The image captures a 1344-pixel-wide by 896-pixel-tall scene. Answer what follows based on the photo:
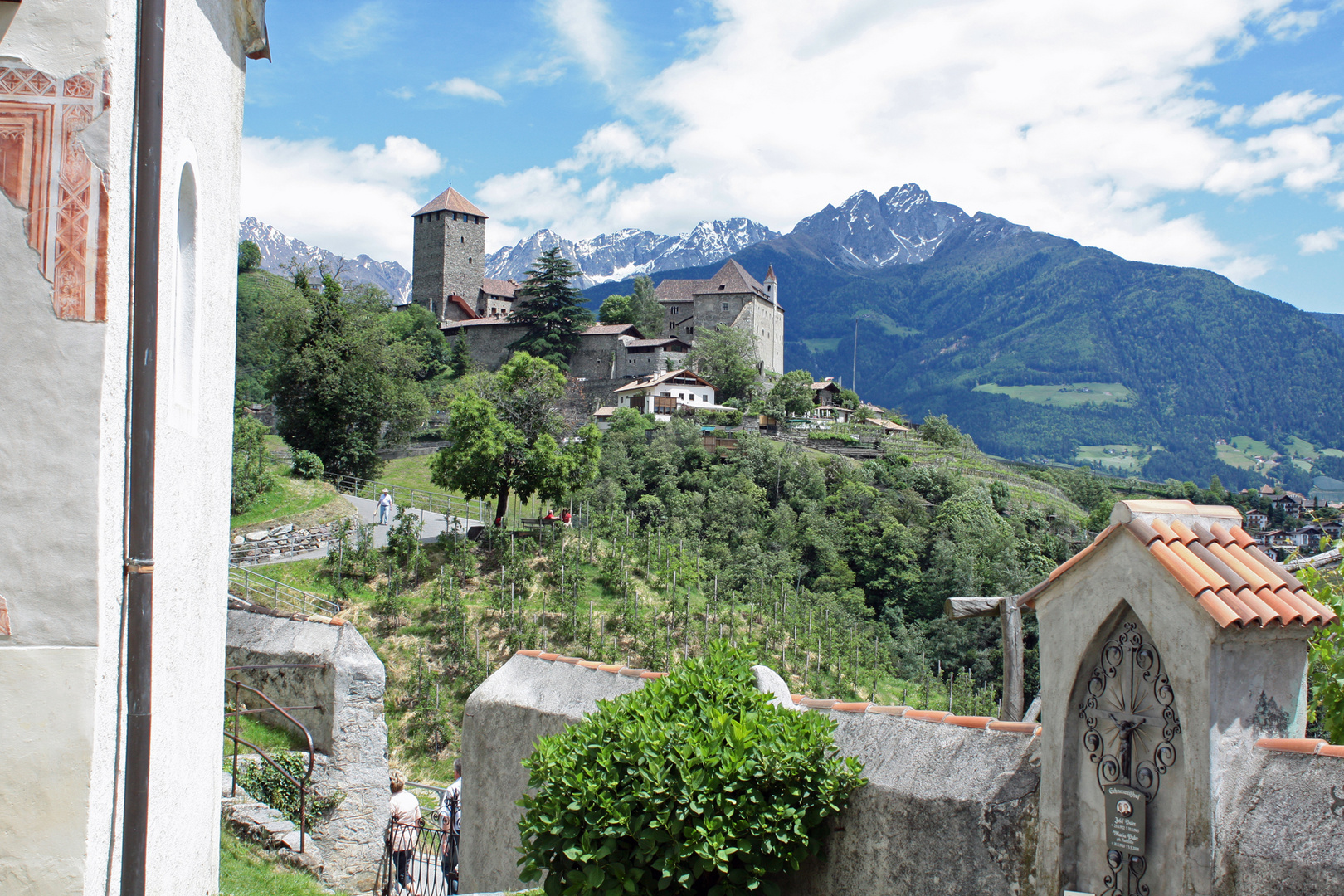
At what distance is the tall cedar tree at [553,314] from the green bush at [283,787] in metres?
57.4

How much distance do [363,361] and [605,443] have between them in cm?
1377

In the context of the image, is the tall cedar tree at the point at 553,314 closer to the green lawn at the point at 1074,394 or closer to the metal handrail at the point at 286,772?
the metal handrail at the point at 286,772

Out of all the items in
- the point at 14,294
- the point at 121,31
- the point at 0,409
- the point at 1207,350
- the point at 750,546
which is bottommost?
the point at 750,546

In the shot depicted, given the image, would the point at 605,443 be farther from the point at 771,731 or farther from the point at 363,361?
the point at 771,731

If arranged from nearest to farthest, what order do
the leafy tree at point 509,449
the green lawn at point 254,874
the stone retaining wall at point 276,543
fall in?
the green lawn at point 254,874
the stone retaining wall at point 276,543
the leafy tree at point 509,449

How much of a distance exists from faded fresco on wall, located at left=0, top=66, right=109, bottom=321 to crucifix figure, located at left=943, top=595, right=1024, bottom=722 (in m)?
5.29

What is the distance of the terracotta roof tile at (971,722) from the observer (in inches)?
163

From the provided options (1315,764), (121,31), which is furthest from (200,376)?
(1315,764)

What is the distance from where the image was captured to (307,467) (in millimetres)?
30375

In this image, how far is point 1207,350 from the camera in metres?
182

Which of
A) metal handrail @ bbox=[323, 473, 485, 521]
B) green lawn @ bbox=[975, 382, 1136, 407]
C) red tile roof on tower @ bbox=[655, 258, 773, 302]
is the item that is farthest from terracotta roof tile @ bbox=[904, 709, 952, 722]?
green lawn @ bbox=[975, 382, 1136, 407]

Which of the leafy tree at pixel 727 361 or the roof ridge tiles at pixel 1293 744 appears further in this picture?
the leafy tree at pixel 727 361

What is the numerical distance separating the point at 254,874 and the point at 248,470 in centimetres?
2071

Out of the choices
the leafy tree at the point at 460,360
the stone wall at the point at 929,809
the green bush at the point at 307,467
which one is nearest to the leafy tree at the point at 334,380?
the green bush at the point at 307,467
